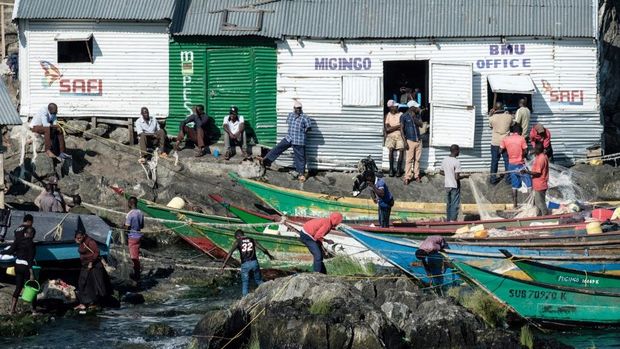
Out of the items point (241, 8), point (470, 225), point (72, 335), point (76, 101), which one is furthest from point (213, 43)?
point (72, 335)

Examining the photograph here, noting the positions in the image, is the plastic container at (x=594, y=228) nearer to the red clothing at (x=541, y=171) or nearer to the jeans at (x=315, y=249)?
the red clothing at (x=541, y=171)

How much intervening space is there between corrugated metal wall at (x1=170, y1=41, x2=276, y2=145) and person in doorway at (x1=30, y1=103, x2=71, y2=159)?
3.30m

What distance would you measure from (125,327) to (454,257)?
5947mm

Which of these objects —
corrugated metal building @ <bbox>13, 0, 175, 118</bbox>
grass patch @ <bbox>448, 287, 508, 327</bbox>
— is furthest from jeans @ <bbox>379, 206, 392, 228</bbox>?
corrugated metal building @ <bbox>13, 0, 175, 118</bbox>

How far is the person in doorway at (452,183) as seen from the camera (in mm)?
30656

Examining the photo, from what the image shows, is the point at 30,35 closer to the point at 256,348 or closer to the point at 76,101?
the point at 76,101

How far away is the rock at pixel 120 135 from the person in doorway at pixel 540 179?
10018mm

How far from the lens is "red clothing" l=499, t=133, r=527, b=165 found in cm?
3212

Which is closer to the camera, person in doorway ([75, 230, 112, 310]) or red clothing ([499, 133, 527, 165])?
person in doorway ([75, 230, 112, 310])

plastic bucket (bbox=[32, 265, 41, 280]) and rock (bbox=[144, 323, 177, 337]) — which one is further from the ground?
plastic bucket (bbox=[32, 265, 41, 280])

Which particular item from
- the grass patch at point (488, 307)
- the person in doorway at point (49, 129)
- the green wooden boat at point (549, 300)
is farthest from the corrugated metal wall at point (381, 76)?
the green wooden boat at point (549, 300)

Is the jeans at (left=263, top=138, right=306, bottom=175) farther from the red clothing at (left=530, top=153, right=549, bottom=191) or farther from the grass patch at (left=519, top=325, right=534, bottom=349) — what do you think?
the grass patch at (left=519, top=325, right=534, bottom=349)

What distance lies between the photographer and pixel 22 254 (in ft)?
85.9

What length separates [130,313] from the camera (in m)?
26.8
